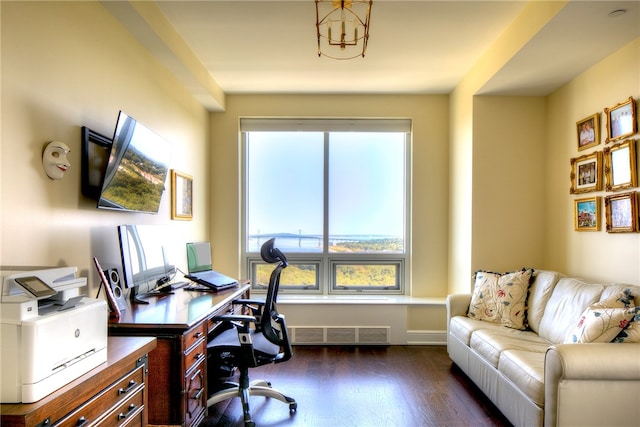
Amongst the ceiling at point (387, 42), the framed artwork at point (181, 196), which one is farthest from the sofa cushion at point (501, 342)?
the framed artwork at point (181, 196)

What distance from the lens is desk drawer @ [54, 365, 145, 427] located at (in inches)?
47.7

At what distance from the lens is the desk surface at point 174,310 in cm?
191

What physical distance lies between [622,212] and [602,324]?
1022 millimetres

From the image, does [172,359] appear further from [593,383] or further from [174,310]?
[593,383]

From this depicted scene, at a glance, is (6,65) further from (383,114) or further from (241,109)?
(383,114)

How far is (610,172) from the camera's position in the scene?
2.86 metres

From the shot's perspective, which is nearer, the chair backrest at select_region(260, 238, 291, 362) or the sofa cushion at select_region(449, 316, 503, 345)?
the chair backrest at select_region(260, 238, 291, 362)

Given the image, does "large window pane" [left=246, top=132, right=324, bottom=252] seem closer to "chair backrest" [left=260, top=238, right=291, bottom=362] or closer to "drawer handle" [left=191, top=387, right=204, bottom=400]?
"chair backrest" [left=260, top=238, right=291, bottom=362]

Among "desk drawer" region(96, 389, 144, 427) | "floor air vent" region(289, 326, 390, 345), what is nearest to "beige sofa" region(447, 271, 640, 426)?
"floor air vent" region(289, 326, 390, 345)

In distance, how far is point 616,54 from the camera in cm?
283

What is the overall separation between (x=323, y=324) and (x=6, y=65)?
3463mm

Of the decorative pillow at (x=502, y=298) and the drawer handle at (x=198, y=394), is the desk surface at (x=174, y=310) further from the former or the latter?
the decorative pillow at (x=502, y=298)

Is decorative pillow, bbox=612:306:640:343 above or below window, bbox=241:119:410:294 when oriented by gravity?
below

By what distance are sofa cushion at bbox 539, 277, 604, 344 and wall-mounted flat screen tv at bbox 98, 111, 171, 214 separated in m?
2.99
